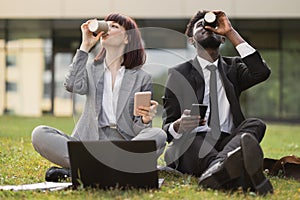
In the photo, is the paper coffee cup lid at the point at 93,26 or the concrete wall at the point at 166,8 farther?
the concrete wall at the point at 166,8

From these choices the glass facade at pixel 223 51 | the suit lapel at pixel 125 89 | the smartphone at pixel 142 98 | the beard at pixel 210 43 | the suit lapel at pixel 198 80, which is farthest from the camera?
the glass facade at pixel 223 51

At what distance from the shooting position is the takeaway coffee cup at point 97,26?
202 inches

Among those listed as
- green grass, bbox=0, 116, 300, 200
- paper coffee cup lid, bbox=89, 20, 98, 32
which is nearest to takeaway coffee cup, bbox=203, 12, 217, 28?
paper coffee cup lid, bbox=89, 20, 98, 32

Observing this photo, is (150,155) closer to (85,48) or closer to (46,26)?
(85,48)

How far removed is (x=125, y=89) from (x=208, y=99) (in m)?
0.80

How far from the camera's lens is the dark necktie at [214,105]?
5.45 meters

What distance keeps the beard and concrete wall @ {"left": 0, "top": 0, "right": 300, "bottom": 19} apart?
45.4 feet

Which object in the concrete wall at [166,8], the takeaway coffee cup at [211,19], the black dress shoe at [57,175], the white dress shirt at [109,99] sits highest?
the takeaway coffee cup at [211,19]

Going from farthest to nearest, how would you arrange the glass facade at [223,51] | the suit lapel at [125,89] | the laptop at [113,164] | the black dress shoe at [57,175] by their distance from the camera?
the glass facade at [223,51] → the suit lapel at [125,89] → the black dress shoe at [57,175] → the laptop at [113,164]

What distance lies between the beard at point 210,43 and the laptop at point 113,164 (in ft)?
4.64

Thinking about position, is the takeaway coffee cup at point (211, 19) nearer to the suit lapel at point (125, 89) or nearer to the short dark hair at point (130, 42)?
the short dark hair at point (130, 42)

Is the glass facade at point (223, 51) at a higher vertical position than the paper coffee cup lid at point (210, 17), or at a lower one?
lower

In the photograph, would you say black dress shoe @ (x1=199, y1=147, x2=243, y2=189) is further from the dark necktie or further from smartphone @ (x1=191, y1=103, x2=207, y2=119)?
the dark necktie

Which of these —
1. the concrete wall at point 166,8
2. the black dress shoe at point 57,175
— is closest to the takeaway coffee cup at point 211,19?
the black dress shoe at point 57,175
